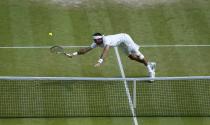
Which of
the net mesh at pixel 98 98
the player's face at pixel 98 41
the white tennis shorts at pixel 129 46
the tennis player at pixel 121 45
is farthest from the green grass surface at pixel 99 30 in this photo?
the player's face at pixel 98 41

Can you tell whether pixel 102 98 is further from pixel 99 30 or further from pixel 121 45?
pixel 99 30

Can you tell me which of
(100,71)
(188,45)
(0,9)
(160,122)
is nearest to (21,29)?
(0,9)

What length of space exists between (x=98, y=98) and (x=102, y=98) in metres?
0.10

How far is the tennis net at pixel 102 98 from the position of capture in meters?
16.0

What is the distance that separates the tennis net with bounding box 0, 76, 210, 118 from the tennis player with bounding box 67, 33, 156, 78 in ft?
2.16

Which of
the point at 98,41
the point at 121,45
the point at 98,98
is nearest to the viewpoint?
the point at 98,98

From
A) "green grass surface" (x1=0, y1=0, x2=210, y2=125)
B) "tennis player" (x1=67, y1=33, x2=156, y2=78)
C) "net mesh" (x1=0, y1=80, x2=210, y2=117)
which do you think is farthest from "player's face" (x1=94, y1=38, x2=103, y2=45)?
"green grass surface" (x1=0, y1=0, x2=210, y2=125)

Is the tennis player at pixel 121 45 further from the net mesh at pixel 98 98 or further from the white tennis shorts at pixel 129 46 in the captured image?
the net mesh at pixel 98 98

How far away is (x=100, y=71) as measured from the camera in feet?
61.2

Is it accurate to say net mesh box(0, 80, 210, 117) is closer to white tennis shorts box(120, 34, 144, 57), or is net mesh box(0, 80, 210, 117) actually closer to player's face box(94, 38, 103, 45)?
white tennis shorts box(120, 34, 144, 57)

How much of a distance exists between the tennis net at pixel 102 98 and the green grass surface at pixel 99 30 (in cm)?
113

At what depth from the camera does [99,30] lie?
20.7 metres

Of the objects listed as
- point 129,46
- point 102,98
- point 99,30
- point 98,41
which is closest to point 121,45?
point 129,46

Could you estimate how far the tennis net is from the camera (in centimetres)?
1602
